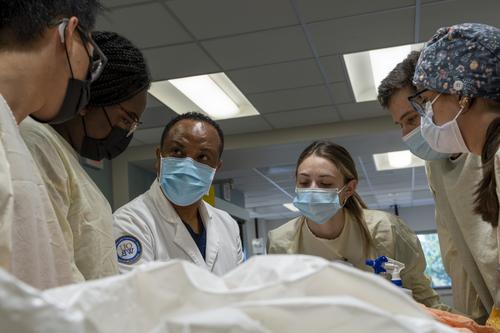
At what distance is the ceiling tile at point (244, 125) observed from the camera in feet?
16.6

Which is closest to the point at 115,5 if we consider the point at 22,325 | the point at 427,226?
the point at 22,325

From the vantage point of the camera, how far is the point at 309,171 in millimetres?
1936

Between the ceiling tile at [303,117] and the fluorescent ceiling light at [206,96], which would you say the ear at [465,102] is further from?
the ceiling tile at [303,117]

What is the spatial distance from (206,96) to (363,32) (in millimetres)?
1790

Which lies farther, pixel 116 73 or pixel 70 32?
pixel 116 73

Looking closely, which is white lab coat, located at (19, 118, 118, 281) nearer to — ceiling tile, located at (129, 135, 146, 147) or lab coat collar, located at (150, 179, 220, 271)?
lab coat collar, located at (150, 179, 220, 271)

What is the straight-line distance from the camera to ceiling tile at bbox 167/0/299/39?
2850 millimetres

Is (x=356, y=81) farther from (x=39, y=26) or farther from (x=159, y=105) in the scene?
(x=39, y=26)

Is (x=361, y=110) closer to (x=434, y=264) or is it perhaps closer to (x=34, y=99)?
(x=34, y=99)

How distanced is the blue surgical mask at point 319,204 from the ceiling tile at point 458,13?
69.3 inches

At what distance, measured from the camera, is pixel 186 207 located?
1908mm

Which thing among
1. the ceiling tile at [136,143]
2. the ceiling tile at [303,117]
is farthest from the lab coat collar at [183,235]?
the ceiling tile at [136,143]

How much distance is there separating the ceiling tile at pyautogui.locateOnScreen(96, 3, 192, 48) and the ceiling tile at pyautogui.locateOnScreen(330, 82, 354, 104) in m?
1.57

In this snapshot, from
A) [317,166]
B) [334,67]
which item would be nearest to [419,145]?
[317,166]
